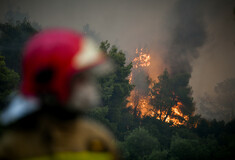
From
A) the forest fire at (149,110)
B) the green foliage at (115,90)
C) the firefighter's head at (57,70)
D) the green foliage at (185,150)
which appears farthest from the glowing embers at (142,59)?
the firefighter's head at (57,70)

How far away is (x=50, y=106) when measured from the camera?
39.4 inches

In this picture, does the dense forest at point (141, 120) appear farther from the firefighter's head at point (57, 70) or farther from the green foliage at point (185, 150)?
the firefighter's head at point (57, 70)

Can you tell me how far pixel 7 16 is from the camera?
7369 cm

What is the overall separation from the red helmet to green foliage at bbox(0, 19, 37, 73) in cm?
2626

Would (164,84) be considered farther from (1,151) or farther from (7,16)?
(7,16)

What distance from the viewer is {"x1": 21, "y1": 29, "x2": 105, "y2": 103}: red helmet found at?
38.9 inches

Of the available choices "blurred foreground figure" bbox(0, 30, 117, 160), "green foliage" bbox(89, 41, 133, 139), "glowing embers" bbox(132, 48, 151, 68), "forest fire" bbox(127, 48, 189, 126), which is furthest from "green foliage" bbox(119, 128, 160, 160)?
"glowing embers" bbox(132, 48, 151, 68)

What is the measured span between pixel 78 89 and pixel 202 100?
10200 centimetres

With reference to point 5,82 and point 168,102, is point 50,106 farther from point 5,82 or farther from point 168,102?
point 168,102

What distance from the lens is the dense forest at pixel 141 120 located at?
1505 centimetres

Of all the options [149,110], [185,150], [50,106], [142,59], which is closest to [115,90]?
[185,150]

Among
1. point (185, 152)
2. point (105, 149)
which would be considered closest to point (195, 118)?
point (185, 152)

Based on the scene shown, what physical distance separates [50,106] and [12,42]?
28.2 m

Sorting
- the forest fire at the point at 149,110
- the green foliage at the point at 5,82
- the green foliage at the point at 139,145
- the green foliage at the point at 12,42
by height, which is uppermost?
the green foliage at the point at 12,42
